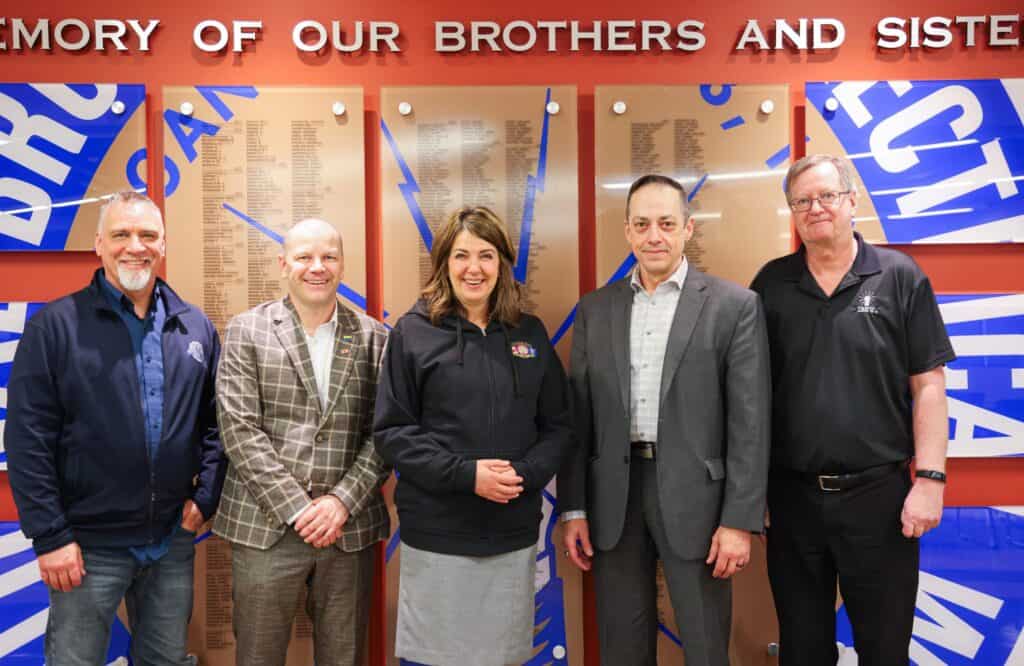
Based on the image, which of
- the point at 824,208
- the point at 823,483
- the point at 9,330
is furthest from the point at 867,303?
the point at 9,330

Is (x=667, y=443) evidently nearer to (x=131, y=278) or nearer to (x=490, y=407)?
(x=490, y=407)

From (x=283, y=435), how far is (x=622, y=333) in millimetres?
1102

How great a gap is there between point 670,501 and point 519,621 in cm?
57

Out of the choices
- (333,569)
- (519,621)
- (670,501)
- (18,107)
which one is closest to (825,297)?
(670,501)

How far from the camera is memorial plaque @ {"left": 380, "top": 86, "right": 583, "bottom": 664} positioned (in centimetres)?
274

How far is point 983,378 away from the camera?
8.98ft

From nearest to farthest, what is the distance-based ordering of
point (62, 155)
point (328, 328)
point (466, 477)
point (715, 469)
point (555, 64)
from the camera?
point (466, 477) < point (715, 469) < point (328, 328) < point (62, 155) < point (555, 64)

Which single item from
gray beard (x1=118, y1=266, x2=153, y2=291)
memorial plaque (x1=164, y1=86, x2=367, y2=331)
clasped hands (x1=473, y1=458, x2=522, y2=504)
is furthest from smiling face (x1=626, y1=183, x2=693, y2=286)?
gray beard (x1=118, y1=266, x2=153, y2=291)

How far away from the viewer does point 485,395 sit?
205 cm

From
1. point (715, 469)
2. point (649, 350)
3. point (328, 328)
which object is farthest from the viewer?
point (328, 328)

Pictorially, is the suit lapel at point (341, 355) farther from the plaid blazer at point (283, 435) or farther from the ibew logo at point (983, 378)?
the ibew logo at point (983, 378)

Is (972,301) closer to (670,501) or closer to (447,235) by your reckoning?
(670,501)

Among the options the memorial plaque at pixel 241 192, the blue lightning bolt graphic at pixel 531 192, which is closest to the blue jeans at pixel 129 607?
the memorial plaque at pixel 241 192

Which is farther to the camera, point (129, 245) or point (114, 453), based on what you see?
point (129, 245)
